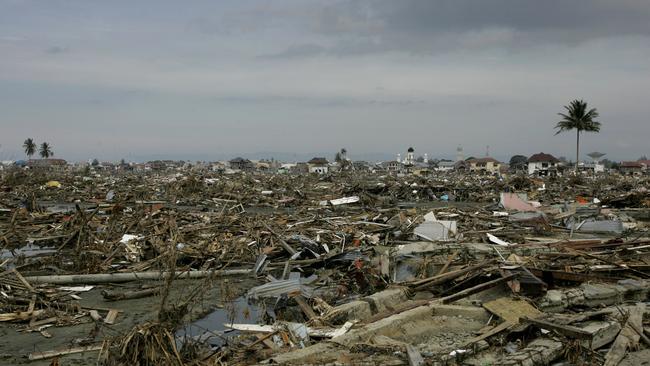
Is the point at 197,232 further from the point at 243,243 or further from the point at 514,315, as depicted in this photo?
the point at 514,315

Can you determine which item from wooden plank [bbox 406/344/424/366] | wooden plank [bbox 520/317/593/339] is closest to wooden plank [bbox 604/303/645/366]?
wooden plank [bbox 520/317/593/339]

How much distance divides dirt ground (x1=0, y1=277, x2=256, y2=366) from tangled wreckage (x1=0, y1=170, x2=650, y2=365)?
0.03 meters

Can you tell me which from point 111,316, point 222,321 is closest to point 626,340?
point 222,321

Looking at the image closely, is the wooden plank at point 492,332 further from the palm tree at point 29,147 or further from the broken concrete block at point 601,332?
the palm tree at point 29,147

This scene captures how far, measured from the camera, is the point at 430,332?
6.47 meters

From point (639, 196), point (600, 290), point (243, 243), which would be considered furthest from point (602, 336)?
point (639, 196)

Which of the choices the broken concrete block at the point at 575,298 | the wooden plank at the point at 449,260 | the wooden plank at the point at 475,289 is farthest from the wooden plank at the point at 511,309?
the wooden plank at the point at 449,260

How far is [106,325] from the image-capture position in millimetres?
6945

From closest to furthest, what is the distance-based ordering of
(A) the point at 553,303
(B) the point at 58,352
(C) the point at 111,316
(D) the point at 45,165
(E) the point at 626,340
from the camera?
1. (E) the point at 626,340
2. (B) the point at 58,352
3. (A) the point at 553,303
4. (C) the point at 111,316
5. (D) the point at 45,165

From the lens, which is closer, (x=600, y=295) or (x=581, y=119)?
(x=600, y=295)

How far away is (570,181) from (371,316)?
33.6 metres

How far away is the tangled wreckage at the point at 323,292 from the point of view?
5383 mm

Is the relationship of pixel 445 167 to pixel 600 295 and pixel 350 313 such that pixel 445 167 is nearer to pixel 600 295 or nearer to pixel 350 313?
pixel 600 295

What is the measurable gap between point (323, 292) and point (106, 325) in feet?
11.4
